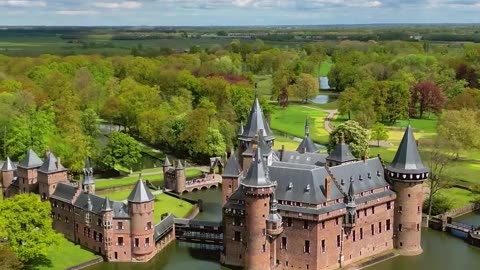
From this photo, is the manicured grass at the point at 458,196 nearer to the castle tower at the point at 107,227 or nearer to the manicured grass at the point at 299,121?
the manicured grass at the point at 299,121

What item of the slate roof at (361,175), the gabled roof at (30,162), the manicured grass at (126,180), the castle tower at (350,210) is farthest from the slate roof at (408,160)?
the manicured grass at (126,180)

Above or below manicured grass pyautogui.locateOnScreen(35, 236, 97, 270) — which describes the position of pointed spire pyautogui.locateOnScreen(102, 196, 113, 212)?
above

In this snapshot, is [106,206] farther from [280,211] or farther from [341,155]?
[341,155]

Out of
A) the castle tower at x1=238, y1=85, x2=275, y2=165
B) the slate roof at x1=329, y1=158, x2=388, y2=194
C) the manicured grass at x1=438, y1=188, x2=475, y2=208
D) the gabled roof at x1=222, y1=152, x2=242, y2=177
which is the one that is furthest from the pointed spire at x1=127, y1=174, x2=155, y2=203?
the manicured grass at x1=438, y1=188, x2=475, y2=208

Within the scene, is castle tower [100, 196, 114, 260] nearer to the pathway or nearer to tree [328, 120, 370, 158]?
tree [328, 120, 370, 158]

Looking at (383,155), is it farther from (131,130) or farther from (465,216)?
(131,130)
